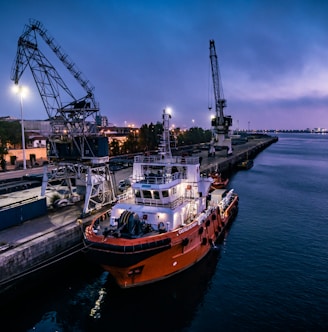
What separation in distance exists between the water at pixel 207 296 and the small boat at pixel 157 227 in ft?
4.33

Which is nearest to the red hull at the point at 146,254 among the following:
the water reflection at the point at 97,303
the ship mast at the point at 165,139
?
the water reflection at the point at 97,303

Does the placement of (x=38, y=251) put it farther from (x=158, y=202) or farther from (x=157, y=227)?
(x=158, y=202)

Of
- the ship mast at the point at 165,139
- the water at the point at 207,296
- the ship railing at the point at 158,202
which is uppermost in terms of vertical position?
the ship mast at the point at 165,139

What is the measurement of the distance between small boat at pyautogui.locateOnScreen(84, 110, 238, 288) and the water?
Result: 1.32m

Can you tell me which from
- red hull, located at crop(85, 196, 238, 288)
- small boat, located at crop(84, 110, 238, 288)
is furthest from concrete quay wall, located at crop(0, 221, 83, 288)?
red hull, located at crop(85, 196, 238, 288)

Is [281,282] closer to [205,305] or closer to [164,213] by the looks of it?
[205,305]

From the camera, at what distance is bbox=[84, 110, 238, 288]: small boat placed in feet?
58.0

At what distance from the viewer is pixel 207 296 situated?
18.7 meters

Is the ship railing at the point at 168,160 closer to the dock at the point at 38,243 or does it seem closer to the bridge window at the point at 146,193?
the bridge window at the point at 146,193

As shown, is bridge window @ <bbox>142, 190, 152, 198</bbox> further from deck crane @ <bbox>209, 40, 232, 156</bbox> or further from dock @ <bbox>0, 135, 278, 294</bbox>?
deck crane @ <bbox>209, 40, 232, 156</bbox>

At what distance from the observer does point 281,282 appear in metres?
20.0

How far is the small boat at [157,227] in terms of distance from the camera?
17.7 metres

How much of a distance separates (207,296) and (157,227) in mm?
5978

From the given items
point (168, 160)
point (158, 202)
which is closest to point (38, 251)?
point (158, 202)
